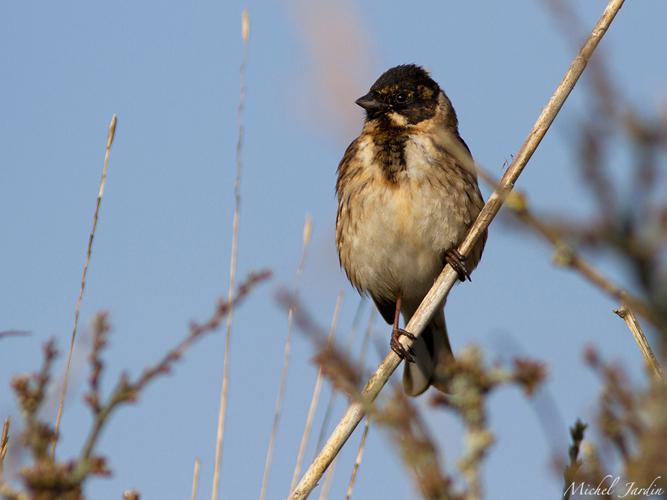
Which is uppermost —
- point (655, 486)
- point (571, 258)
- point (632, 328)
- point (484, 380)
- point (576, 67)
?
point (576, 67)

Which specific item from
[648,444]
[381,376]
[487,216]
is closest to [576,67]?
[487,216]

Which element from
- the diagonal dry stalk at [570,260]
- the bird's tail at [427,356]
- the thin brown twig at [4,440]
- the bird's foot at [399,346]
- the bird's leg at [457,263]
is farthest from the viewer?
the bird's tail at [427,356]

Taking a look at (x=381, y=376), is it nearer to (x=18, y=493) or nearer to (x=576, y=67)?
(x=576, y=67)

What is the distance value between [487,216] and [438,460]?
234 centimetres

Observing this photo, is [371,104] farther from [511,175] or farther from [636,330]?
[636,330]

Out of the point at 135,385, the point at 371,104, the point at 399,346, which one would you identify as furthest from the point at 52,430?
the point at 371,104

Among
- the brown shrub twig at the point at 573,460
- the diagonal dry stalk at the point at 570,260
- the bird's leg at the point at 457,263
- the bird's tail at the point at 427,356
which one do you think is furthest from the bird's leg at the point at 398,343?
the diagonal dry stalk at the point at 570,260

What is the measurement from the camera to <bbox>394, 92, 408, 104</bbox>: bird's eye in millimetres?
5156

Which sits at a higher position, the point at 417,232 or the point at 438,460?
the point at 438,460

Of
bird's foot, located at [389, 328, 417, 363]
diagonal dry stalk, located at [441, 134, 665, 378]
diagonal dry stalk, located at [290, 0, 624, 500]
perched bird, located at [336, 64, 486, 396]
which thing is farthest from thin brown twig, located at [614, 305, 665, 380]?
perched bird, located at [336, 64, 486, 396]

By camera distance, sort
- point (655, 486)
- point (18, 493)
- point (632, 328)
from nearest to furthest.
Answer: point (655, 486) < point (18, 493) < point (632, 328)

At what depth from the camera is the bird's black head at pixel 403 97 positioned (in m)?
5.09

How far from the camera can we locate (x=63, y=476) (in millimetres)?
1228

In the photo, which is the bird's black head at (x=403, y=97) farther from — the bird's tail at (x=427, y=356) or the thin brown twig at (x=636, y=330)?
the thin brown twig at (x=636, y=330)
